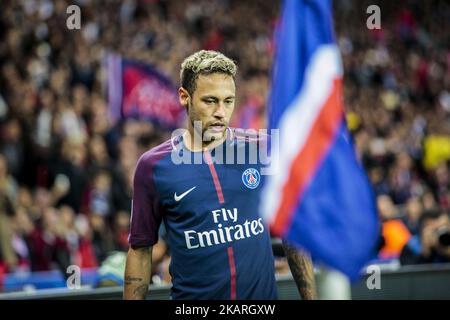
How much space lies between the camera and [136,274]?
340 cm

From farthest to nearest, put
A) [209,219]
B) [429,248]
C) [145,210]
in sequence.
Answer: [429,248] → [145,210] → [209,219]

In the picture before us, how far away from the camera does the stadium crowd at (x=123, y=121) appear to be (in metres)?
7.84

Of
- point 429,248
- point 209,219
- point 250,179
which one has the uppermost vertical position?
point 250,179

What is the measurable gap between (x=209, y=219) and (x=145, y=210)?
0.29 meters

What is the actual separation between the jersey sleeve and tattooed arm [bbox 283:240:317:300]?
54 cm

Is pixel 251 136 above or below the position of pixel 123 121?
above

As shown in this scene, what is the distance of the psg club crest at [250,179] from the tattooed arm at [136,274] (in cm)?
50

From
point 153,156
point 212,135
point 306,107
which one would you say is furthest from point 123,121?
point 306,107

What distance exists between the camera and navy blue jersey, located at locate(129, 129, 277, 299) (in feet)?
A: 10.6

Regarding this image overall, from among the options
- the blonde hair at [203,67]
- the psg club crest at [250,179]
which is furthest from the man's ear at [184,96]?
the psg club crest at [250,179]

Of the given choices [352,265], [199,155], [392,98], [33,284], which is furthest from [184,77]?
[392,98]

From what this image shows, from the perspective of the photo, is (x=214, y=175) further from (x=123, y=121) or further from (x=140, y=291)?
(x=123, y=121)

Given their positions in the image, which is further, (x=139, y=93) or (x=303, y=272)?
(x=139, y=93)

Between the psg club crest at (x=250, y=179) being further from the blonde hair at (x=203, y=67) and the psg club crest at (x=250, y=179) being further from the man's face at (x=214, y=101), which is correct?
the blonde hair at (x=203, y=67)
